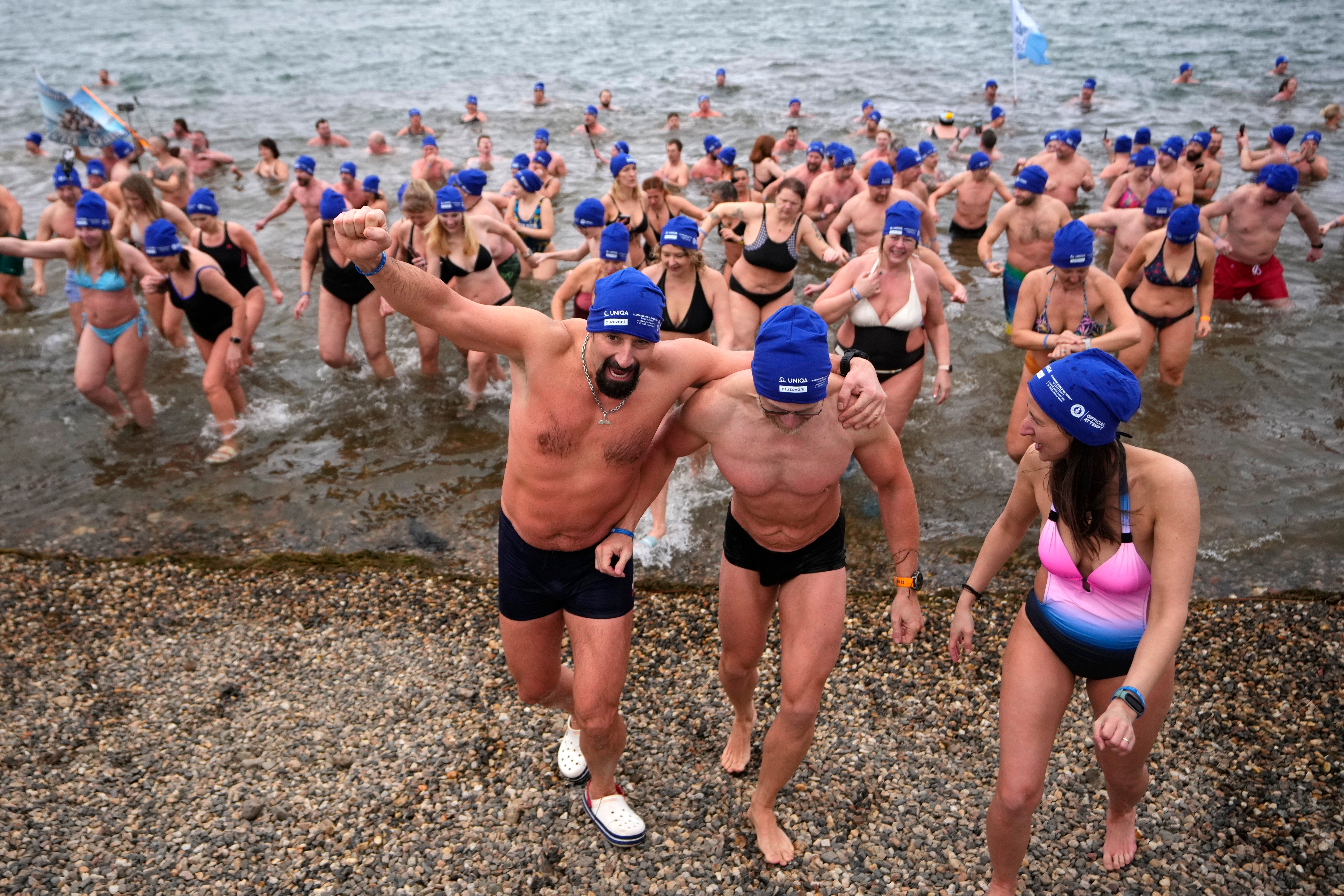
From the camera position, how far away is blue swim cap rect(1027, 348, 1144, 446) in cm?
283

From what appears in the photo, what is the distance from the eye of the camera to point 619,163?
10.6 m

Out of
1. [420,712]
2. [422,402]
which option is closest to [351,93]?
[422,402]

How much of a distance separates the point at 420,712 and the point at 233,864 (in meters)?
1.10

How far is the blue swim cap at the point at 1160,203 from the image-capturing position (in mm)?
8328

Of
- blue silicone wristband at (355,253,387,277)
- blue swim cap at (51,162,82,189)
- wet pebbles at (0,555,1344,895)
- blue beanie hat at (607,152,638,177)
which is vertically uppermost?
blue silicone wristband at (355,253,387,277)

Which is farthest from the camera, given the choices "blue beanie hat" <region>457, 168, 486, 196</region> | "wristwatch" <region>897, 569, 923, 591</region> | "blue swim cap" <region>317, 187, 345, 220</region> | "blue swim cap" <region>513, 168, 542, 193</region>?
"blue swim cap" <region>513, 168, 542, 193</region>

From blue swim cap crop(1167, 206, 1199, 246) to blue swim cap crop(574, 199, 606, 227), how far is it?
189 inches

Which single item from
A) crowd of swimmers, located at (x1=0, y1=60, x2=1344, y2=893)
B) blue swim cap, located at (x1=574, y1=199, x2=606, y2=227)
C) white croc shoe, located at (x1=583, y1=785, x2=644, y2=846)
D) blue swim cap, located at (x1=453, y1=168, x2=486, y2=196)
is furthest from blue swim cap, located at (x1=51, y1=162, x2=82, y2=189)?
white croc shoe, located at (x1=583, y1=785, x2=644, y2=846)

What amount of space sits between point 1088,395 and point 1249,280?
9.39 metres

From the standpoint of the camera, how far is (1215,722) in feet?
14.5

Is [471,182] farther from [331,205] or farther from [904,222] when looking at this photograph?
[904,222]

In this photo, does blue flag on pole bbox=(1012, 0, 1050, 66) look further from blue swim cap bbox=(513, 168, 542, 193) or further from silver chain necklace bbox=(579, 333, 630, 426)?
silver chain necklace bbox=(579, 333, 630, 426)

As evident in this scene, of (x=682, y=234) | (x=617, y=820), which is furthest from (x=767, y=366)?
(x=682, y=234)

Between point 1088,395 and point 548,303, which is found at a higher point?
point 1088,395
